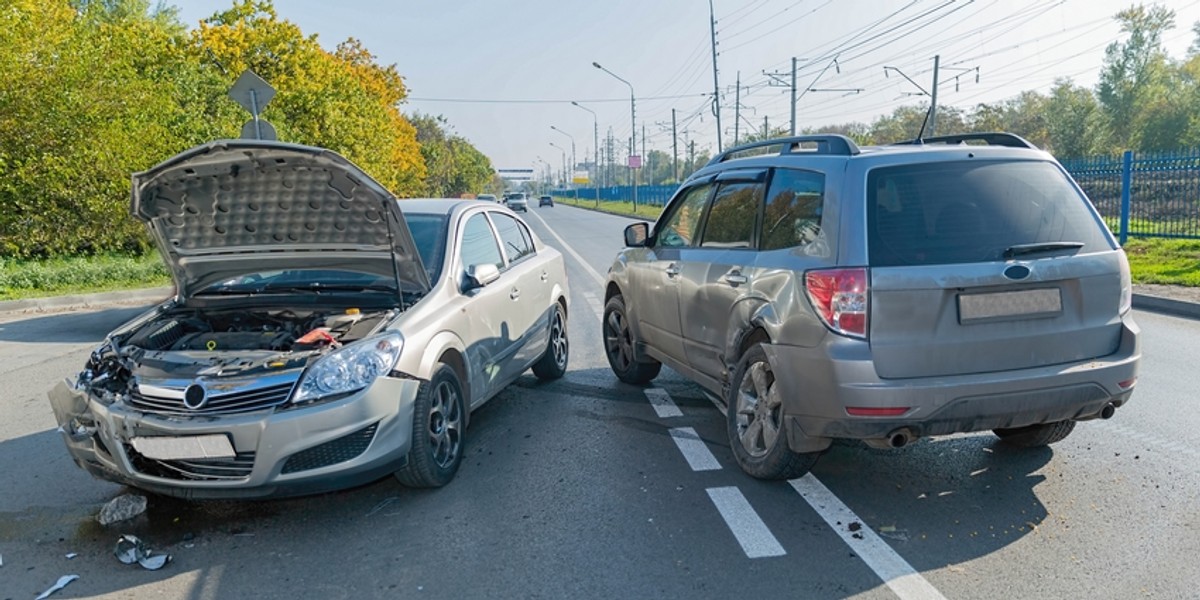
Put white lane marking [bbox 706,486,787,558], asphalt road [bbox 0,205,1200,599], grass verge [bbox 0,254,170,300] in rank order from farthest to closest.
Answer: grass verge [bbox 0,254,170,300]
white lane marking [bbox 706,486,787,558]
asphalt road [bbox 0,205,1200,599]

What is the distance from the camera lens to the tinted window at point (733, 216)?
4602mm

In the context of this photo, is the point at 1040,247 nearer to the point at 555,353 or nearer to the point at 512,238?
the point at 512,238

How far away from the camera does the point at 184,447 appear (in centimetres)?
362

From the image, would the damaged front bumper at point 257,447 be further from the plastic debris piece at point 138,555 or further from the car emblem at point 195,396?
the plastic debris piece at point 138,555

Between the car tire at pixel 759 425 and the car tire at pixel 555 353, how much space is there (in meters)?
2.50

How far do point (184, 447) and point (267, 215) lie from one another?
1508 millimetres

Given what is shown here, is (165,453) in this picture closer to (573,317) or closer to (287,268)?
(287,268)

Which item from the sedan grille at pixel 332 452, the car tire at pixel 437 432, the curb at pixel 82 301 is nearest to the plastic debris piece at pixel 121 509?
the sedan grille at pixel 332 452

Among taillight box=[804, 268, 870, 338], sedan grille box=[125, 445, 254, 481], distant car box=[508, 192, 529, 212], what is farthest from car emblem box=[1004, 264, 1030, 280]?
distant car box=[508, 192, 529, 212]

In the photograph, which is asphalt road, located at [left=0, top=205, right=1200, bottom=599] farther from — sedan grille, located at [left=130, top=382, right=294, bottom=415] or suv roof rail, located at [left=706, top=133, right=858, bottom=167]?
Answer: suv roof rail, located at [left=706, top=133, right=858, bottom=167]

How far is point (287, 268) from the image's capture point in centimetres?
486

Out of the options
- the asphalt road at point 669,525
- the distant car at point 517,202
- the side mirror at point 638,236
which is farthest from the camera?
the distant car at point 517,202

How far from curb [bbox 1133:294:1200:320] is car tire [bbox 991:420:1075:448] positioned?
6.45 m

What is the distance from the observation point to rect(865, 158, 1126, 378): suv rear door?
3.50 m
